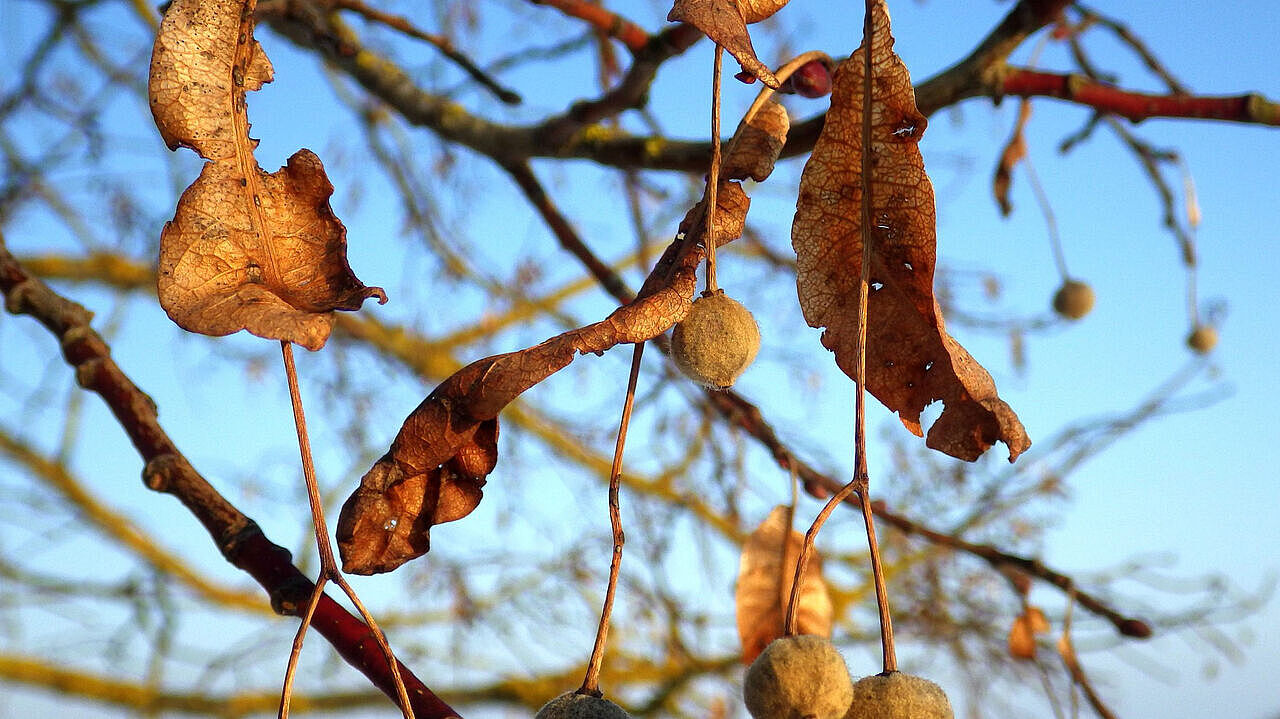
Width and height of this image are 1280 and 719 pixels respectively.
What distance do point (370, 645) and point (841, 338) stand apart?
31cm

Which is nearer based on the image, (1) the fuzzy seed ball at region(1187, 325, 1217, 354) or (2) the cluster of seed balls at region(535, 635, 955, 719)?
(2) the cluster of seed balls at region(535, 635, 955, 719)

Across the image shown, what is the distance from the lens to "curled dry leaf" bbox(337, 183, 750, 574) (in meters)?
0.44

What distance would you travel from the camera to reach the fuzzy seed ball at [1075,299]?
150cm

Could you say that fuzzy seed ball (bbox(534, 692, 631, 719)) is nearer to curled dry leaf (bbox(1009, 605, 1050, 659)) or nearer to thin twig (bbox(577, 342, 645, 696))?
thin twig (bbox(577, 342, 645, 696))

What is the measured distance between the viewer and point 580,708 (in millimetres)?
420

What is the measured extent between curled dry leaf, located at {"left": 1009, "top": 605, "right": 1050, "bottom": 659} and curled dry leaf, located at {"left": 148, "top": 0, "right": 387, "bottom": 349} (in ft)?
2.42

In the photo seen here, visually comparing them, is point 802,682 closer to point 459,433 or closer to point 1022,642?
point 459,433

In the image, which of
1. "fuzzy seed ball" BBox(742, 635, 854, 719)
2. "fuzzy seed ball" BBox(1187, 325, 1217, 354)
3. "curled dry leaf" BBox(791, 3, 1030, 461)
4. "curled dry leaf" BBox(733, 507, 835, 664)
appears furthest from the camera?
"fuzzy seed ball" BBox(1187, 325, 1217, 354)

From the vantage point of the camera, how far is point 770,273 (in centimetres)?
223

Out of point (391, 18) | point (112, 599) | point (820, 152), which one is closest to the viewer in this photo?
point (820, 152)

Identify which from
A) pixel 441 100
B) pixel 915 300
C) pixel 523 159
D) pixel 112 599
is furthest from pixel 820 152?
pixel 112 599

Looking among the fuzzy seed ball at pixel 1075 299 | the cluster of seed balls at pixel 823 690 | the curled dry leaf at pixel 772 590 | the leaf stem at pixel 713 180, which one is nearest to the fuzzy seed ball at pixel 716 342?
the leaf stem at pixel 713 180

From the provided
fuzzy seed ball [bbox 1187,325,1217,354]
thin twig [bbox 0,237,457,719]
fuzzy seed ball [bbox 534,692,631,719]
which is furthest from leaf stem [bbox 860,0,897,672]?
fuzzy seed ball [bbox 1187,325,1217,354]

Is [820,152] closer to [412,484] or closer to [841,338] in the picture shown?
[841,338]
